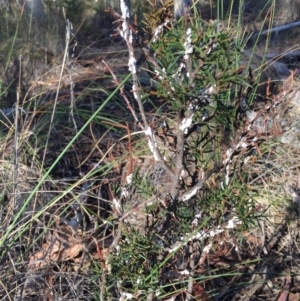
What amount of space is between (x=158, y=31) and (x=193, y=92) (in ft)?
0.67

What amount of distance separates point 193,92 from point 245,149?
0.33 metres

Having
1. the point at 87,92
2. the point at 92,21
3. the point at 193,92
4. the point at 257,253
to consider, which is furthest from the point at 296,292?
the point at 92,21

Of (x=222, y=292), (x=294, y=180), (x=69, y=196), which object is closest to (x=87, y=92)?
(x=69, y=196)

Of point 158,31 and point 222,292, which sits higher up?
point 158,31

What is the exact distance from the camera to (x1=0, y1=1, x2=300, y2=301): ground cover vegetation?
1.88m

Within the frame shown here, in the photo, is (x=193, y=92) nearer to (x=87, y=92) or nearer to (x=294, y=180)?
(x=294, y=180)

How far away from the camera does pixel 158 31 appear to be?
189cm

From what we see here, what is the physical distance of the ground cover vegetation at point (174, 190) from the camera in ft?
6.18

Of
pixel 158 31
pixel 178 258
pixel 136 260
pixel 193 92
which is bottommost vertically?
pixel 178 258

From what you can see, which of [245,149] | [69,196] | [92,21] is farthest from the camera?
[92,21]

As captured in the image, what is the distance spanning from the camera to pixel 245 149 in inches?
81.7

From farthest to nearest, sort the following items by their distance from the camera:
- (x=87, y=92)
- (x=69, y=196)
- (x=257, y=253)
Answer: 1. (x=87, y=92)
2. (x=69, y=196)
3. (x=257, y=253)

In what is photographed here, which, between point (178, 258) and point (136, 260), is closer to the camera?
point (136, 260)

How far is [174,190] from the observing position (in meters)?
2.10
